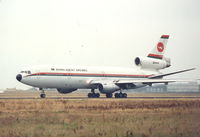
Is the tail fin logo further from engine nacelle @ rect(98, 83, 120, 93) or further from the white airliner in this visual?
engine nacelle @ rect(98, 83, 120, 93)

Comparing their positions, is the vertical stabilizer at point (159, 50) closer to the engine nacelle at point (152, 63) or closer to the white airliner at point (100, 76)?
the white airliner at point (100, 76)

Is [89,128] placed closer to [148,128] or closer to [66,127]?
[66,127]

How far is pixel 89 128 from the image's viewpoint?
665 inches

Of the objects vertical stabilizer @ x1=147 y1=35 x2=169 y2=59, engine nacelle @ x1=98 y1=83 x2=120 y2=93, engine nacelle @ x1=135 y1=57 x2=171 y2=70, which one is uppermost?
vertical stabilizer @ x1=147 y1=35 x2=169 y2=59

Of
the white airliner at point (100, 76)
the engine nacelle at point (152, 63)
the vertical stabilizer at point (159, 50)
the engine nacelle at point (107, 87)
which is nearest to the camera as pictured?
the white airliner at point (100, 76)

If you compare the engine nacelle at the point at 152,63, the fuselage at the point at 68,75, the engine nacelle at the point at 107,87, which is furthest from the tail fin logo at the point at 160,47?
the engine nacelle at the point at 107,87

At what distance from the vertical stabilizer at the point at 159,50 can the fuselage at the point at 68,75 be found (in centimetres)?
600

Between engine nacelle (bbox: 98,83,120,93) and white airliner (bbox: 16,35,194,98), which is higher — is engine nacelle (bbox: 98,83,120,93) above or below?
below

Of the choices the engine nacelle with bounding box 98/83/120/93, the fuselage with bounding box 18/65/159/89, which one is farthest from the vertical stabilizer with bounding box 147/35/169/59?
the engine nacelle with bounding box 98/83/120/93

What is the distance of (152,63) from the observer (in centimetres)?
6350

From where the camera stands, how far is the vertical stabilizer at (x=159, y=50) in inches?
2525

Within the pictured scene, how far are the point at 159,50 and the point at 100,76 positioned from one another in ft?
45.2

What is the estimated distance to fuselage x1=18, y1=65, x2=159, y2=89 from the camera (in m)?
49.2

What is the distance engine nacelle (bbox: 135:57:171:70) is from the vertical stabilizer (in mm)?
794
